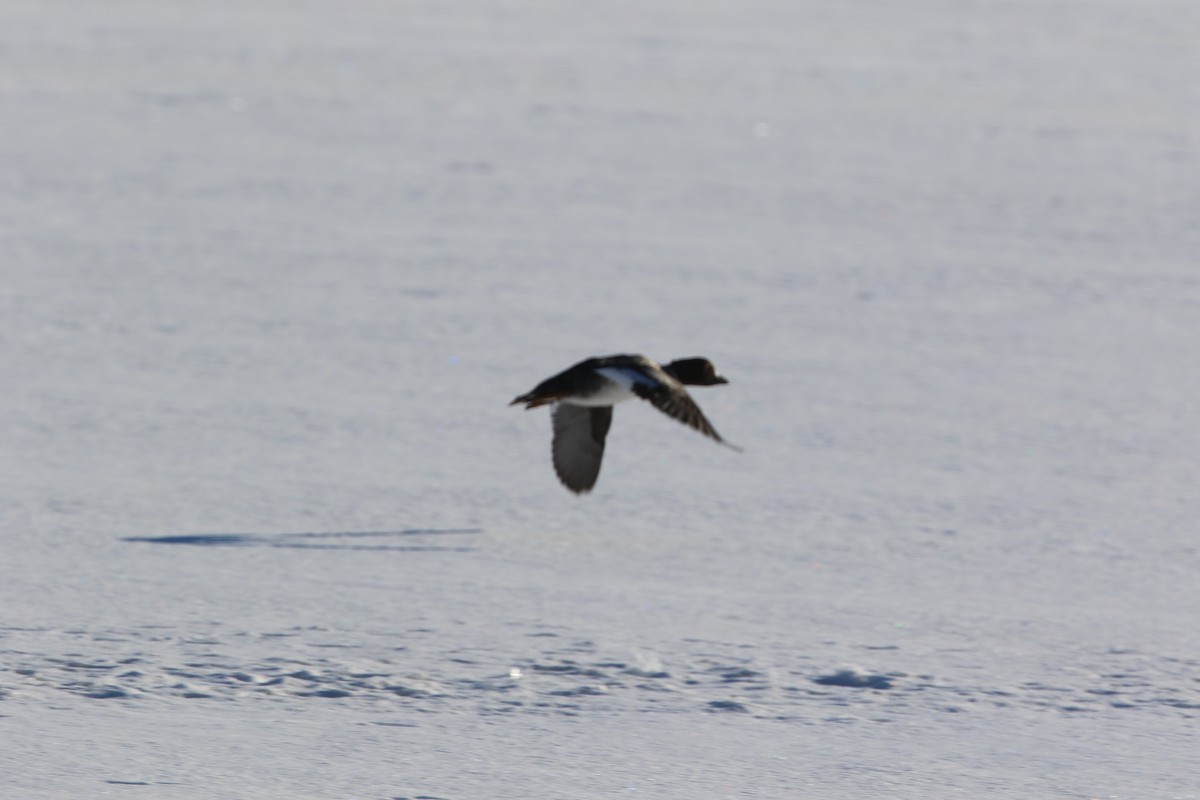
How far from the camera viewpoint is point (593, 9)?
1277cm

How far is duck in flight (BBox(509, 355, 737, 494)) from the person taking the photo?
308 centimetres

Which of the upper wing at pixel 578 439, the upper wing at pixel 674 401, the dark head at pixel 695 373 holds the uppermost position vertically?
the dark head at pixel 695 373

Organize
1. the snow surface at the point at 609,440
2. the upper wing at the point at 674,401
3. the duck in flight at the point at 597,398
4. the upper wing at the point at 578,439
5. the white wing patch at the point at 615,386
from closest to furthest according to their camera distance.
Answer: the snow surface at the point at 609,440 → the upper wing at the point at 674,401 → the duck in flight at the point at 597,398 → the white wing patch at the point at 615,386 → the upper wing at the point at 578,439

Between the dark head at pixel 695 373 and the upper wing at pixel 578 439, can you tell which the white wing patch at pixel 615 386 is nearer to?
the upper wing at pixel 578 439

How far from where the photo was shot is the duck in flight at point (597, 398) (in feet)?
10.1

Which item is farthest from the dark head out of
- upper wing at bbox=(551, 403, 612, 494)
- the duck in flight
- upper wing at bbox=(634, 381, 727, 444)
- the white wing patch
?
upper wing at bbox=(634, 381, 727, 444)

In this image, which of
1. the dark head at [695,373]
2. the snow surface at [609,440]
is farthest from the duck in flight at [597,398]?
the snow surface at [609,440]

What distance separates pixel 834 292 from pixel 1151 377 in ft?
4.32

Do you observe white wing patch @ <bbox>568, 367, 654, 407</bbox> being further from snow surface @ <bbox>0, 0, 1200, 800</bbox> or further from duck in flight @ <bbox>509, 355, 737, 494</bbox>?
snow surface @ <bbox>0, 0, 1200, 800</bbox>

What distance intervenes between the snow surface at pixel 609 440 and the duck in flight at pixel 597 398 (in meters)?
0.21

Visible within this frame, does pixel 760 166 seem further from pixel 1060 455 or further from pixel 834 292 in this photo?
pixel 1060 455

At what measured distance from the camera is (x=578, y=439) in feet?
12.3

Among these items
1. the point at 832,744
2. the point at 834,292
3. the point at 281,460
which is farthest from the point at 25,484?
the point at 834,292

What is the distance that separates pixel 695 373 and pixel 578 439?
0.31m
